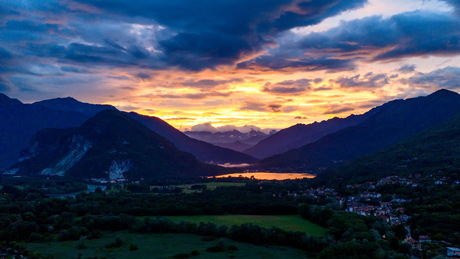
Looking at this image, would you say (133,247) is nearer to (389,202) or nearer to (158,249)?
(158,249)

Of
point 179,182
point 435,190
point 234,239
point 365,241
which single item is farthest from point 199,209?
point 179,182

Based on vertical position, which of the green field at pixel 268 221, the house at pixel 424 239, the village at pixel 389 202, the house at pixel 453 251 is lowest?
the green field at pixel 268 221

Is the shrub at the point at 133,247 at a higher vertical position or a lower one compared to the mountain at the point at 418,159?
lower

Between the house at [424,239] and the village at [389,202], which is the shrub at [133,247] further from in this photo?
the house at [424,239]

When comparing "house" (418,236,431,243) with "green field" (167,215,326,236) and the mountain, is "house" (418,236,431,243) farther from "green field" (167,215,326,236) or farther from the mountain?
the mountain

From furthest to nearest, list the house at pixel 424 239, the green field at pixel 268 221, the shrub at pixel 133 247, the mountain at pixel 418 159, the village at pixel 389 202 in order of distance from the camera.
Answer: the mountain at pixel 418 159 → the green field at pixel 268 221 → the shrub at pixel 133 247 → the house at pixel 424 239 → the village at pixel 389 202

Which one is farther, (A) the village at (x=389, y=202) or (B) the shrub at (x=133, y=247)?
(B) the shrub at (x=133, y=247)

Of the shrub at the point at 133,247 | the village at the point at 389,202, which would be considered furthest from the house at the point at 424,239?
the shrub at the point at 133,247

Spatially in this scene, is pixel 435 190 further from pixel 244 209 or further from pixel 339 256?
pixel 339 256

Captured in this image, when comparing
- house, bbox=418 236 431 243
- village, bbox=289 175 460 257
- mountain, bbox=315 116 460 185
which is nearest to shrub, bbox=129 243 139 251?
village, bbox=289 175 460 257
